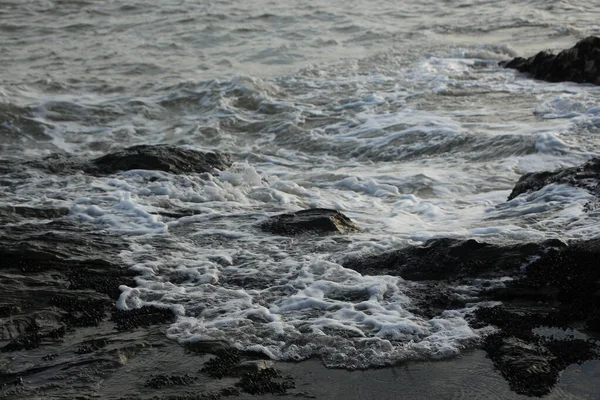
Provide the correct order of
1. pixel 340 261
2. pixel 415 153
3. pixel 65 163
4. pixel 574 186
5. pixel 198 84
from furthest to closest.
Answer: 1. pixel 198 84
2. pixel 415 153
3. pixel 65 163
4. pixel 574 186
5. pixel 340 261

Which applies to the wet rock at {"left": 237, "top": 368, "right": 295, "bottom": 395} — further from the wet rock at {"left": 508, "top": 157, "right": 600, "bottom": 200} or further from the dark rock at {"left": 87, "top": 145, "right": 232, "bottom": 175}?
the dark rock at {"left": 87, "top": 145, "right": 232, "bottom": 175}

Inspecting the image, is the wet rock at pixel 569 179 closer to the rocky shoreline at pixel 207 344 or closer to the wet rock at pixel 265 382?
the rocky shoreline at pixel 207 344

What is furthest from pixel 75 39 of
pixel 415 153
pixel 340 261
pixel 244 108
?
pixel 340 261

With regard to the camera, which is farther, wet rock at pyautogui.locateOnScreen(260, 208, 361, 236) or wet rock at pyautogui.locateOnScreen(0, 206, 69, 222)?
Result: wet rock at pyautogui.locateOnScreen(0, 206, 69, 222)

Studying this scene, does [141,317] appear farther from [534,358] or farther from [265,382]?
[534,358]

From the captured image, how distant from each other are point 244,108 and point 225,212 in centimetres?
582

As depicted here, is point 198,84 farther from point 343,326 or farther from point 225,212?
point 343,326

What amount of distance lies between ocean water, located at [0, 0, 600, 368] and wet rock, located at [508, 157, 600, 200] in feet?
0.63

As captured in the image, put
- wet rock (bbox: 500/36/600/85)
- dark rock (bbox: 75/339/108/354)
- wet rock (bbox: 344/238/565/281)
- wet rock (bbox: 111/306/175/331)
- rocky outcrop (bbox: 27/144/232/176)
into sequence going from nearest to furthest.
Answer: dark rock (bbox: 75/339/108/354) < wet rock (bbox: 111/306/175/331) < wet rock (bbox: 344/238/565/281) < rocky outcrop (bbox: 27/144/232/176) < wet rock (bbox: 500/36/600/85)

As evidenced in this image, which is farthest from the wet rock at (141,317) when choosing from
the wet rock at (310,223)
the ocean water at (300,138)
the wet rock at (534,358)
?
the wet rock at (534,358)

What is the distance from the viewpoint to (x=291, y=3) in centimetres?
2180

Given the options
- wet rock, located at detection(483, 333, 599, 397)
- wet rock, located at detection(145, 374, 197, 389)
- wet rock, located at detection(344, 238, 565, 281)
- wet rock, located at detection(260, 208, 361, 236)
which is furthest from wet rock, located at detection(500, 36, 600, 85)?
wet rock, located at detection(145, 374, 197, 389)

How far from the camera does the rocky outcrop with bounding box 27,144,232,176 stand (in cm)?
900

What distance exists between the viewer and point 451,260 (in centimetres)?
598
